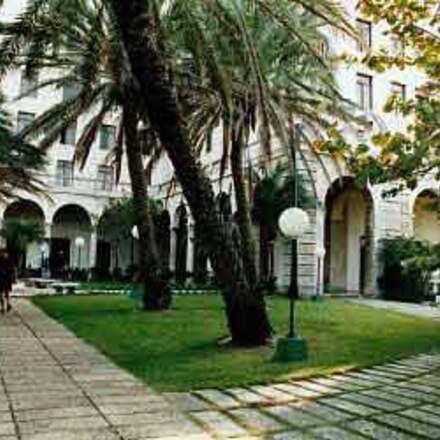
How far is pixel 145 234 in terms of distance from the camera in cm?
1630

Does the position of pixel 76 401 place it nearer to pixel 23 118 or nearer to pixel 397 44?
pixel 397 44

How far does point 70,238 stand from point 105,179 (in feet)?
16.1

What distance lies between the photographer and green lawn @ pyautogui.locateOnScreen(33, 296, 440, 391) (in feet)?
25.2

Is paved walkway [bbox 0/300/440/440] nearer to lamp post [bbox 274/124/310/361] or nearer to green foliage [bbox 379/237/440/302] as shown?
lamp post [bbox 274/124/310/361]

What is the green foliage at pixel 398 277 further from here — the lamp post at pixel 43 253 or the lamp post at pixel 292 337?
the lamp post at pixel 43 253

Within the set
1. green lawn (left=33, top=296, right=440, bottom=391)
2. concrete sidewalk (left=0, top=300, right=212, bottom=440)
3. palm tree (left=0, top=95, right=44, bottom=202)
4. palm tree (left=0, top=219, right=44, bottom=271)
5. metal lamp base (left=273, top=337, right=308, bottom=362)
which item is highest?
palm tree (left=0, top=95, right=44, bottom=202)

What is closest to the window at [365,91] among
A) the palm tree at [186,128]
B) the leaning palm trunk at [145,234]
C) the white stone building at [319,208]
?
the white stone building at [319,208]

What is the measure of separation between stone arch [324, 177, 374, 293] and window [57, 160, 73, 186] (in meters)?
18.6

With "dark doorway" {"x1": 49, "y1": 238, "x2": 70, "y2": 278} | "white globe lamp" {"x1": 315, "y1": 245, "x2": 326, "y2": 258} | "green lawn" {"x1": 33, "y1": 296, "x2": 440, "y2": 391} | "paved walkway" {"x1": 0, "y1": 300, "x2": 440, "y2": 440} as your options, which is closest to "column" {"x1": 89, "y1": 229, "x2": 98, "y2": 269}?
"dark doorway" {"x1": 49, "y1": 238, "x2": 70, "y2": 278}

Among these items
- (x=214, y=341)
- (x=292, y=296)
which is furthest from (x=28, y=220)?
(x=292, y=296)

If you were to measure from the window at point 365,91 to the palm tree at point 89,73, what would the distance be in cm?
1478

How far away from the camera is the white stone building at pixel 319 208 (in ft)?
85.7

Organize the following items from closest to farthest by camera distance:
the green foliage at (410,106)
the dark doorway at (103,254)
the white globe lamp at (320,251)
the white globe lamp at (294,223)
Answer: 1. the green foliage at (410,106)
2. the white globe lamp at (294,223)
3. the white globe lamp at (320,251)
4. the dark doorway at (103,254)

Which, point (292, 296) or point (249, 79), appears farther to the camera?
point (249, 79)
